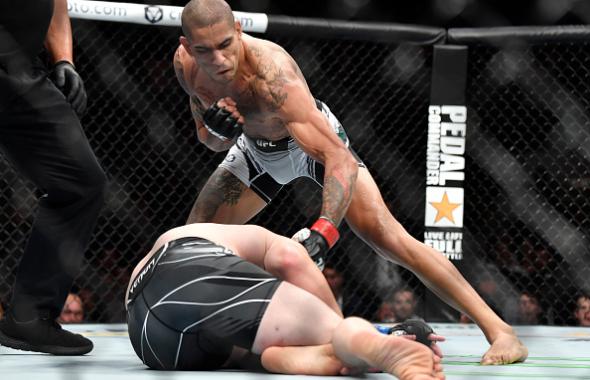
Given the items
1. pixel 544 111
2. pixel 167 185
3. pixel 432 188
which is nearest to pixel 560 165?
pixel 544 111

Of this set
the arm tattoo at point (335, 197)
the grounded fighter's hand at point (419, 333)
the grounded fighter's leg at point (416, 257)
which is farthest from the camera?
the grounded fighter's leg at point (416, 257)

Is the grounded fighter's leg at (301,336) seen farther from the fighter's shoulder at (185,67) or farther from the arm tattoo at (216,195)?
the fighter's shoulder at (185,67)

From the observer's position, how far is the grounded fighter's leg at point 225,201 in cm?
256

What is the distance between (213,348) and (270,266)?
0.18 meters

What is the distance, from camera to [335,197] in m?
2.06

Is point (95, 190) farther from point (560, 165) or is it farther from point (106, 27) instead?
point (560, 165)

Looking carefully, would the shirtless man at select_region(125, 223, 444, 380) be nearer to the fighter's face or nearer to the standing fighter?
the standing fighter

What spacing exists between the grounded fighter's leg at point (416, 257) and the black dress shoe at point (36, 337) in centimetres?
76

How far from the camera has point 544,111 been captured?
13.4ft

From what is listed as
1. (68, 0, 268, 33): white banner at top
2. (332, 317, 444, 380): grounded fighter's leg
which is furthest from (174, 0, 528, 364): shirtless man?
(68, 0, 268, 33): white banner at top

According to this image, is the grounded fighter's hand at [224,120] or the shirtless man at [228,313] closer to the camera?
the shirtless man at [228,313]

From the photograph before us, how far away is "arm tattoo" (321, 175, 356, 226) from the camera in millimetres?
2041

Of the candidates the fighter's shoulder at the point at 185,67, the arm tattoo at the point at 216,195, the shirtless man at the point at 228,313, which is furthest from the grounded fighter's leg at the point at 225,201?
the shirtless man at the point at 228,313

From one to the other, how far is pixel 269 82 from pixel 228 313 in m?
0.75
